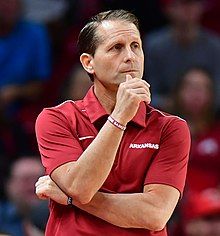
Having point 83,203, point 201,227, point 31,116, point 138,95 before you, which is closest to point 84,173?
point 83,203

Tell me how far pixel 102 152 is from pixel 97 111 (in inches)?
14.4

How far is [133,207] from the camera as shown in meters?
3.41

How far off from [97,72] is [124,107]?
0.95 feet

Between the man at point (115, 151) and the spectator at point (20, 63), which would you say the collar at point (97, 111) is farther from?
the spectator at point (20, 63)

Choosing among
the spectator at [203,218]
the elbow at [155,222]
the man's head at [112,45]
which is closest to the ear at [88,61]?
the man's head at [112,45]

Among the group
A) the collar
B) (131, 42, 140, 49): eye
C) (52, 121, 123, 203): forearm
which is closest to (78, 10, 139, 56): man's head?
(131, 42, 140, 49): eye

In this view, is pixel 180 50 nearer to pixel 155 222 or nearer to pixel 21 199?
pixel 21 199

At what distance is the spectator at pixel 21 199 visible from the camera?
612cm

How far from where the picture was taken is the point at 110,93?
359cm

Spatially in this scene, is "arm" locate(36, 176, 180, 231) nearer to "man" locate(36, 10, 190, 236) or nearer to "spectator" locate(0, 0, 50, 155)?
"man" locate(36, 10, 190, 236)

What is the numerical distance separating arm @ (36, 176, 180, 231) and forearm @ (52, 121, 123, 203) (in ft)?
0.39

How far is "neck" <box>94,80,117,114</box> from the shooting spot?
3588 mm

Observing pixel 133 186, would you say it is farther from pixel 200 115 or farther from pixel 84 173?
pixel 200 115

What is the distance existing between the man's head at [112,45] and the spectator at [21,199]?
2.70 m
